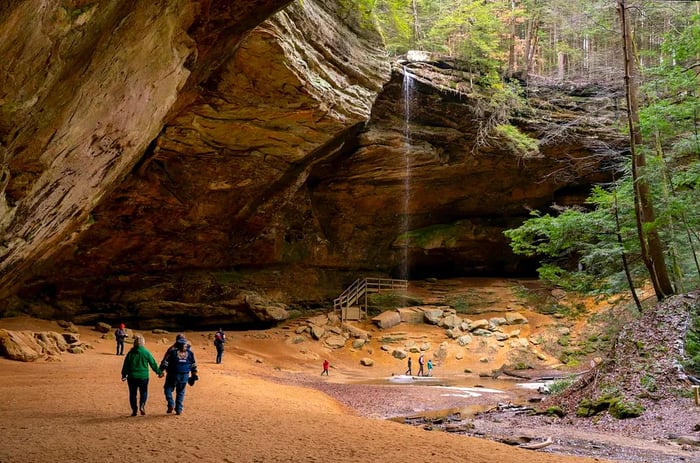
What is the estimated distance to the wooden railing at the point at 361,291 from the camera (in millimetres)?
26781

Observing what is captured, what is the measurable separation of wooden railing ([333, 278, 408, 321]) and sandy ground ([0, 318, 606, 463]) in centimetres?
1444

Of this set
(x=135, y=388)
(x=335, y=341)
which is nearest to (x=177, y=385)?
(x=135, y=388)

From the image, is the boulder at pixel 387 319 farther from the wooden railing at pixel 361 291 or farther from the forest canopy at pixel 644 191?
the forest canopy at pixel 644 191

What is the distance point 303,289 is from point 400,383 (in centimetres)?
1127

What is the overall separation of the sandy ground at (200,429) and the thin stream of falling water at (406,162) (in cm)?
1507

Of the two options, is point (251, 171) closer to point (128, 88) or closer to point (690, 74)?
point (128, 88)

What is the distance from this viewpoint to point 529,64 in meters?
26.4

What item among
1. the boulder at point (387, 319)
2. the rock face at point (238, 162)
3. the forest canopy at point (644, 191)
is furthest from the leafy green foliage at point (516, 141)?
the boulder at point (387, 319)

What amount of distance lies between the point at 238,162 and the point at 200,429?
13976mm

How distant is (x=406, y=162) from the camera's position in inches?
979

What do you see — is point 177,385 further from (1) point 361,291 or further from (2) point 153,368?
(1) point 361,291

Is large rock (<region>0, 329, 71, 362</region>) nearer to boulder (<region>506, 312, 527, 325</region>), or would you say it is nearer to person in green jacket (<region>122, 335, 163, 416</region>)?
person in green jacket (<region>122, 335, 163, 416</region>)

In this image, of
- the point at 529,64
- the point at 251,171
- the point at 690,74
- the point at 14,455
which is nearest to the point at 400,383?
the point at 251,171

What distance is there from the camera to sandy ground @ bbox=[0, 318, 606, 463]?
522 cm
